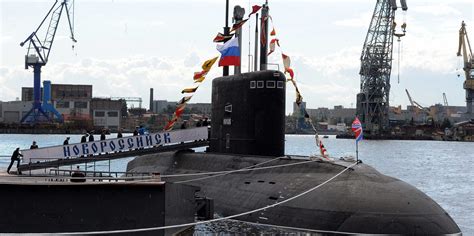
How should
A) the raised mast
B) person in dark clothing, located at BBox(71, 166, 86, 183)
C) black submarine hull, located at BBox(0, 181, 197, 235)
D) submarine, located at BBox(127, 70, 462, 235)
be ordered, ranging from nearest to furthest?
black submarine hull, located at BBox(0, 181, 197, 235) → person in dark clothing, located at BBox(71, 166, 86, 183) → submarine, located at BBox(127, 70, 462, 235) → the raised mast

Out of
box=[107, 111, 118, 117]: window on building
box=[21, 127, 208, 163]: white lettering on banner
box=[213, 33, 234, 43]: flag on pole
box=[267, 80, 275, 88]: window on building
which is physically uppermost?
box=[213, 33, 234, 43]: flag on pole

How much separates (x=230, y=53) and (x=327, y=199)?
7.75m

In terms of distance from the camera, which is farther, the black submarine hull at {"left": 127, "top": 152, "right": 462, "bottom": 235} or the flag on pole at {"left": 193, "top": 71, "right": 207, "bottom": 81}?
the flag on pole at {"left": 193, "top": 71, "right": 207, "bottom": 81}

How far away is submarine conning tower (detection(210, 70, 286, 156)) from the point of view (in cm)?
2211

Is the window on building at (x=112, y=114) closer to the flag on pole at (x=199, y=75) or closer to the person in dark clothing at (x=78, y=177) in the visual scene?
the flag on pole at (x=199, y=75)

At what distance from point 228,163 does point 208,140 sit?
3.90 m

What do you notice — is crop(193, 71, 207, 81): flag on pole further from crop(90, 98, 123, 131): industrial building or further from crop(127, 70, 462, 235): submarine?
crop(90, 98, 123, 131): industrial building

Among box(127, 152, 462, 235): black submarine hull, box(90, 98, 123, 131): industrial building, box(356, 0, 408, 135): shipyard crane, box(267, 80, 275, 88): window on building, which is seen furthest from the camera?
box(90, 98, 123, 131): industrial building

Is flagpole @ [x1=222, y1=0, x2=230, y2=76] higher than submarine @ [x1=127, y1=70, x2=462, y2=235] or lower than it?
higher

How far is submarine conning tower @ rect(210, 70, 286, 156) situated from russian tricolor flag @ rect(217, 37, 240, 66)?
1.91 feet

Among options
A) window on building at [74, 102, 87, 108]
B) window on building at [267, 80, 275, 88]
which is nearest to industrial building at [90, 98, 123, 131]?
window on building at [74, 102, 87, 108]

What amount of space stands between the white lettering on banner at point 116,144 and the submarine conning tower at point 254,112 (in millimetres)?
3019

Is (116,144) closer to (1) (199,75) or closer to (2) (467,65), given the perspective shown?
(1) (199,75)

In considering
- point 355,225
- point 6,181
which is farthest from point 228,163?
point 6,181
